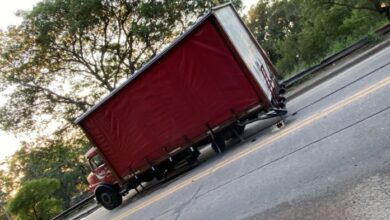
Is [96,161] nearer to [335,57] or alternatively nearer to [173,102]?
[173,102]

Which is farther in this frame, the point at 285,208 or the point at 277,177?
the point at 277,177

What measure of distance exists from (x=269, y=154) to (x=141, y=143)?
15.0ft

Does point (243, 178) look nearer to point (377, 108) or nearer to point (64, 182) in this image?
point (377, 108)

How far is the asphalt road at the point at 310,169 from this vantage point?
4.55 meters

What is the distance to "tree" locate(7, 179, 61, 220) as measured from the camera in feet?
63.1

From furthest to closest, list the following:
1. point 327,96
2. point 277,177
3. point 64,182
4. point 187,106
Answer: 1. point 64,182
2. point 187,106
3. point 327,96
4. point 277,177

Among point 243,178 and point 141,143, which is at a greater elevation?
point 141,143

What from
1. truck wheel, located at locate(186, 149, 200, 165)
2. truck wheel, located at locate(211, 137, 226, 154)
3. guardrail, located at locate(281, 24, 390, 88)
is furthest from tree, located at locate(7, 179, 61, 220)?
guardrail, located at locate(281, 24, 390, 88)

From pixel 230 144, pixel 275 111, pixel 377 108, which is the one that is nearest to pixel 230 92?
pixel 275 111

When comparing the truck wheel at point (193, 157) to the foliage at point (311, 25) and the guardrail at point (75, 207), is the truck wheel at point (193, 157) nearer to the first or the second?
the foliage at point (311, 25)

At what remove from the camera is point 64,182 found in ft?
125

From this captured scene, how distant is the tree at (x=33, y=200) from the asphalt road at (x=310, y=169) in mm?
10817

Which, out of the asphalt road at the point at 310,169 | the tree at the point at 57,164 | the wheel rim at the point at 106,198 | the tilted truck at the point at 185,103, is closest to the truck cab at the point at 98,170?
the wheel rim at the point at 106,198

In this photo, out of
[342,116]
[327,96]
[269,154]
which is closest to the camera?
[342,116]
